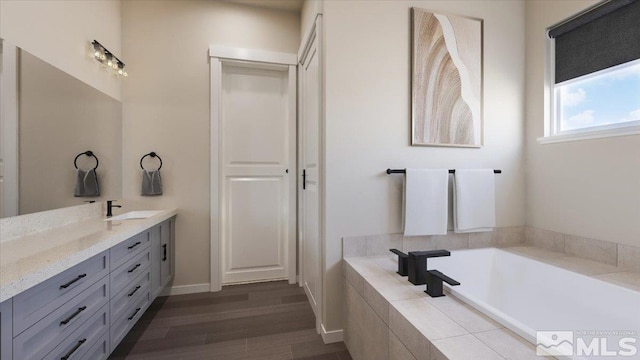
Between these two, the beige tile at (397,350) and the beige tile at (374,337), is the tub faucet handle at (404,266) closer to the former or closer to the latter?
the beige tile at (374,337)

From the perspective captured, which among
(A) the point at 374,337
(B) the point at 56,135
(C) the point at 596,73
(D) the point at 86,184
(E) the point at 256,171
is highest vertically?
(C) the point at 596,73

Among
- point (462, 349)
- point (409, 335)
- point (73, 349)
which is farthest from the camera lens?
point (73, 349)

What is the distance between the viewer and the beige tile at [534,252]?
1.84 metres

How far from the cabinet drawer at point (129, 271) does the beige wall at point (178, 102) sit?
1.80ft

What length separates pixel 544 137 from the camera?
6.55 feet

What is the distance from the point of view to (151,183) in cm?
239

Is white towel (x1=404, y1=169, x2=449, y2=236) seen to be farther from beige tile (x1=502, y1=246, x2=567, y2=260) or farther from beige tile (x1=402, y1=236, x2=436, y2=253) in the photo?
beige tile (x1=502, y1=246, x2=567, y2=260)

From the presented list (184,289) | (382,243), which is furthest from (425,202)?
(184,289)

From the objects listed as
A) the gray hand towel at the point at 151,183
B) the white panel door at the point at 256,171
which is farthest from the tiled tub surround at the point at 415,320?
the gray hand towel at the point at 151,183

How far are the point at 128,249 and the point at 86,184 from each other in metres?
0.69

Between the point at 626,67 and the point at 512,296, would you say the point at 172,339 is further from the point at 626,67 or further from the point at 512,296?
the point at 626,67

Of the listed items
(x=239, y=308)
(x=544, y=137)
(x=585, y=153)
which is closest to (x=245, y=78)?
(x=239, y=308)

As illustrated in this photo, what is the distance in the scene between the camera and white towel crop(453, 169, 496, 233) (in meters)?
1.94

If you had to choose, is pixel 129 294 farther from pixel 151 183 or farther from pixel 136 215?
pixel 151 183
